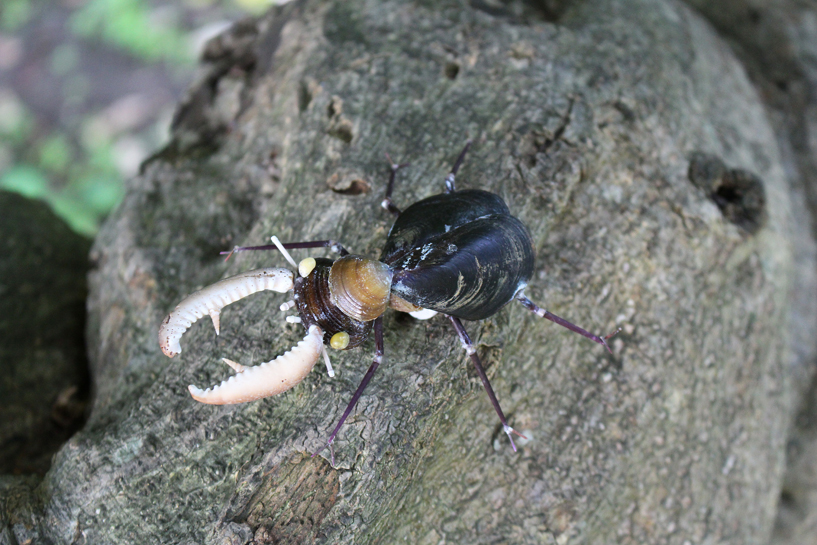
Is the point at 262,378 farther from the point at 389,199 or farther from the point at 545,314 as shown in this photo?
the point at 545,314

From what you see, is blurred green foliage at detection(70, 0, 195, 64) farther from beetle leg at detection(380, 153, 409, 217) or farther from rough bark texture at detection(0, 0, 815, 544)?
beetle leg at detection(380, 153, 409, 217)

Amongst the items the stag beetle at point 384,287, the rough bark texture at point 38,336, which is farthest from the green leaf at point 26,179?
the stag beetle at point 384,287

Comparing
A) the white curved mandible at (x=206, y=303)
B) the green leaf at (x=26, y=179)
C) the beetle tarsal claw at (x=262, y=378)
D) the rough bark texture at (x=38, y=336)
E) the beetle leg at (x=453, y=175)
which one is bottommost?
the green leaf at (x=26, y=179)

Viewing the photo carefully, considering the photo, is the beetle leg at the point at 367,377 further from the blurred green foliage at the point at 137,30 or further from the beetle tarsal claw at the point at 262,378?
the blurred green foliage at the point at 137,30

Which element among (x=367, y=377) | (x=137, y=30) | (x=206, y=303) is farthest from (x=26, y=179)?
(x=367, y=377)

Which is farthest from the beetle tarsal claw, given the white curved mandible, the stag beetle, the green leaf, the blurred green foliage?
the blurred green foliage

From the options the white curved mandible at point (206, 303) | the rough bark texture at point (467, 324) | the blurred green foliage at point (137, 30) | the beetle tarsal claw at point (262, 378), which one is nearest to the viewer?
the beetle tarsal claw at point (262, 378)

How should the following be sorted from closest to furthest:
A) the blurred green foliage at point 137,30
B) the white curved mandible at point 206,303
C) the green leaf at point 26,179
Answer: the white curved mandible at point 206,303 → the green leaf at point 26,179 → the blurred green foliage at point 137,30
